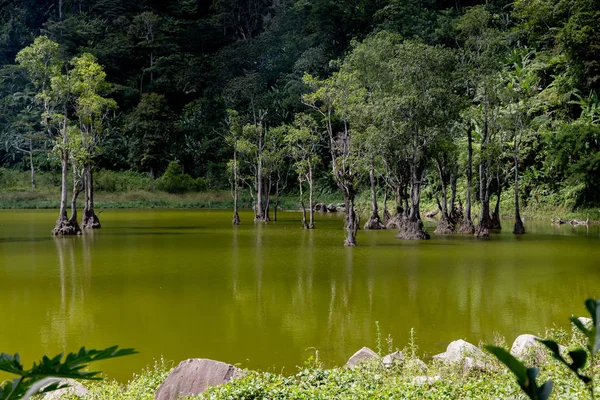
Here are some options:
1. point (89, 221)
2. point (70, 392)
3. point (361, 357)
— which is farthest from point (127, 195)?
point (70, 392)

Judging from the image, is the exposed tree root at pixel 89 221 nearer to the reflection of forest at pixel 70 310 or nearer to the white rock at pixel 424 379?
the reflection of forest at pixel 70 310

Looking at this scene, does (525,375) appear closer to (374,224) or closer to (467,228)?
(467,228)

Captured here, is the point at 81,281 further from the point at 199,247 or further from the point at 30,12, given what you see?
the point at 30,12

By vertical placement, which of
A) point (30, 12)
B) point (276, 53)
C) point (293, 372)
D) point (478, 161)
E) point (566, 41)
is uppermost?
point (30, 12)

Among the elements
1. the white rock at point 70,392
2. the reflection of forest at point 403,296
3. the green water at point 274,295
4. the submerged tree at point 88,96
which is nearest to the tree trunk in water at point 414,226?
the green water at point 274,295

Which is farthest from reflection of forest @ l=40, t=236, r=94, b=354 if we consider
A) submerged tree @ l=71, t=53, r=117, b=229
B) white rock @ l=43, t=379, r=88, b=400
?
submerged tree @ l=71, t=53, r=117, b=229

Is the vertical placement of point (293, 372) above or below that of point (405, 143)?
below

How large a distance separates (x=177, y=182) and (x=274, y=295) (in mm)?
41574

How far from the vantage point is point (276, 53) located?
59781mm

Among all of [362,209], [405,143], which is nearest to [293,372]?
[405,143]

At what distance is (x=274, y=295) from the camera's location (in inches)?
470

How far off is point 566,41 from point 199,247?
2280 cm

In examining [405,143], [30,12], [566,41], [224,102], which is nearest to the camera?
[405,143]

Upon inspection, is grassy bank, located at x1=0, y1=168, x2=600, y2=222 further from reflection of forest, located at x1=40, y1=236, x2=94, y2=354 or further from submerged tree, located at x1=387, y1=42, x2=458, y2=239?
reflection of forest, located at x1=40, y1=236, x2=94, y2=354
